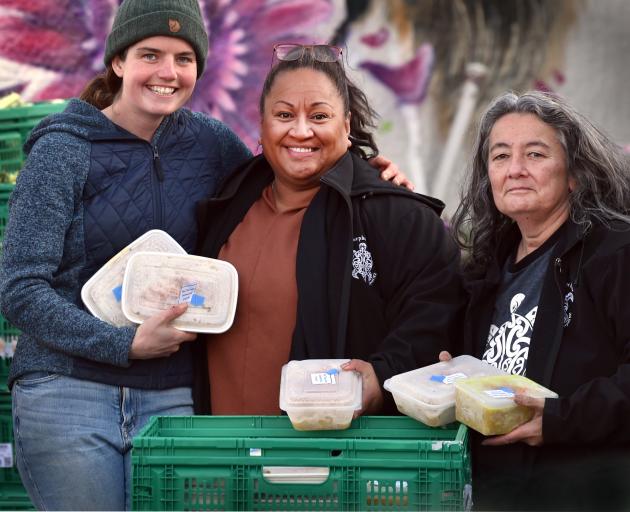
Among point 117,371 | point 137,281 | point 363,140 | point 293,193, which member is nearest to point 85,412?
point 117,371

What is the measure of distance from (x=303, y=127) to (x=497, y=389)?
3.72 ft

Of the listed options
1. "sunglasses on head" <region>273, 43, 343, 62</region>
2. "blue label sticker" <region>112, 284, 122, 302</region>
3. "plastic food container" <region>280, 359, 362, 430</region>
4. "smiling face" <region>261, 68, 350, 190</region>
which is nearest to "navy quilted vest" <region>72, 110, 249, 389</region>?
"blue label sticker" <region>112, 284, 122, 302</region>

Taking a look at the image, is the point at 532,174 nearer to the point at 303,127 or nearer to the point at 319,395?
the point at 303,127

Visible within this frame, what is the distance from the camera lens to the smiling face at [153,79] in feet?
11.0

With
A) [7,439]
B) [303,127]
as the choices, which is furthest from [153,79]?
[7,439]

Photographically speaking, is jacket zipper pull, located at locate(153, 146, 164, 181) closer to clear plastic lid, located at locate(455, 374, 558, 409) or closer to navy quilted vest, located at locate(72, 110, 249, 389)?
navy quilted vest, located at locate(72, 110, 249, 389)

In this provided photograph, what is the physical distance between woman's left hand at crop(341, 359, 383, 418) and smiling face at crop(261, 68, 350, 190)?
2.36ft

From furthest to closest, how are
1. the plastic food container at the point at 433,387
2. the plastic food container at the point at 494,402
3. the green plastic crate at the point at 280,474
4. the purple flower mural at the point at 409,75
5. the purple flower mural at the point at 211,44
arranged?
the purple flower mural at the point at 409,75 → the purple flower mural at the point at 211,44 → the plastic food container at the point at 433,387 → the plastic food container at the point at 494,402 → the green plastic crate at the point at 280,474

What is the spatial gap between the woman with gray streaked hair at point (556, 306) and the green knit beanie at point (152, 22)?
3.28 ft

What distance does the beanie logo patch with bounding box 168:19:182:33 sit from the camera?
3332 mm

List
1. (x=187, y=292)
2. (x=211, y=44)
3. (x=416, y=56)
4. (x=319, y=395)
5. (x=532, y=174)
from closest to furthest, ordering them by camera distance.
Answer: (x=319, y=395)
(x=532, y=174)
(x=187, y=292)
(x=211, y=44)
(x=416, y=56)

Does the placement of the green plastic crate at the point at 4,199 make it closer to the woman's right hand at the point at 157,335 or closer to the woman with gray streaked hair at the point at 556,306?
the woman's right hand at the point at 157,335

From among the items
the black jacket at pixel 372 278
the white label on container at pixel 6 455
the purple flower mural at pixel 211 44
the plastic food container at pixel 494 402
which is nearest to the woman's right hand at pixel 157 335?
the black jacket at pixel 372 278

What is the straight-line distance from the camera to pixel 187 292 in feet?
10.6
